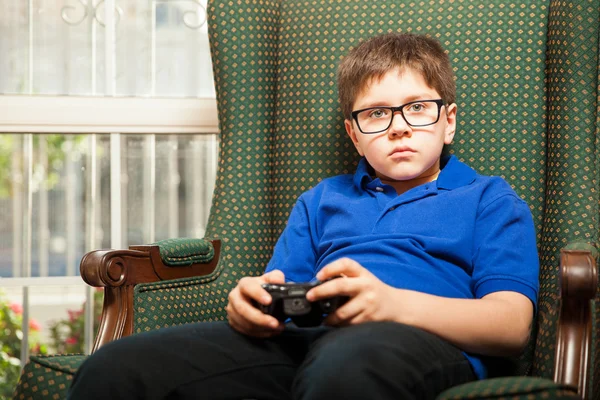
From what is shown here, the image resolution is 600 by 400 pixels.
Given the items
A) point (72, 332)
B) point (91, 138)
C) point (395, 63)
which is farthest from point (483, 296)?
point (72, 332)

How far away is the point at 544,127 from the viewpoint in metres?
1.89

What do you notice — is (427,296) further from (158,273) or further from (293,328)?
(158,273)

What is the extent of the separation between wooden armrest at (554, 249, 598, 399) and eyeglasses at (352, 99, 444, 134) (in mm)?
450

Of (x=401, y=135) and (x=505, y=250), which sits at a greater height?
(x=401, y=135)

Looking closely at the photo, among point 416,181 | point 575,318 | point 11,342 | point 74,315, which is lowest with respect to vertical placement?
point 11,342

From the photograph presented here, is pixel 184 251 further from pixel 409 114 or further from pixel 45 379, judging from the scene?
pixel 409 114

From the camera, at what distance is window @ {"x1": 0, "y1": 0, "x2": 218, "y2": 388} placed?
2.41m

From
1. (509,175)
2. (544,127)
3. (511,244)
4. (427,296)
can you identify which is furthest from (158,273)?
(544,127)

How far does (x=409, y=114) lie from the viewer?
62.8 inches

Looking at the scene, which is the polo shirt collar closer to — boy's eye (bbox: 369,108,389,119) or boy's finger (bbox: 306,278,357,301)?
boy's eye (bbox: 369,108,389,119)

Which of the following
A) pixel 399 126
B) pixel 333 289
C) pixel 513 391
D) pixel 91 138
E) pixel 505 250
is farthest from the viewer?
pixel 91 138

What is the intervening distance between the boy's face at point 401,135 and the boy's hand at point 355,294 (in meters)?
0.42

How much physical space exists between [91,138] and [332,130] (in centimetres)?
96

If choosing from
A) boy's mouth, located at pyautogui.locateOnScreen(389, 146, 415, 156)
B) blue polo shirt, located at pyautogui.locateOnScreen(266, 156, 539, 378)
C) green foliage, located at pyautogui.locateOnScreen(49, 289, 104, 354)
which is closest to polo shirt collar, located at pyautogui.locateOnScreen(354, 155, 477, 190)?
blue polo shirt, located at pyautogui.locateOnScreen(266, 156, 539, 378)
